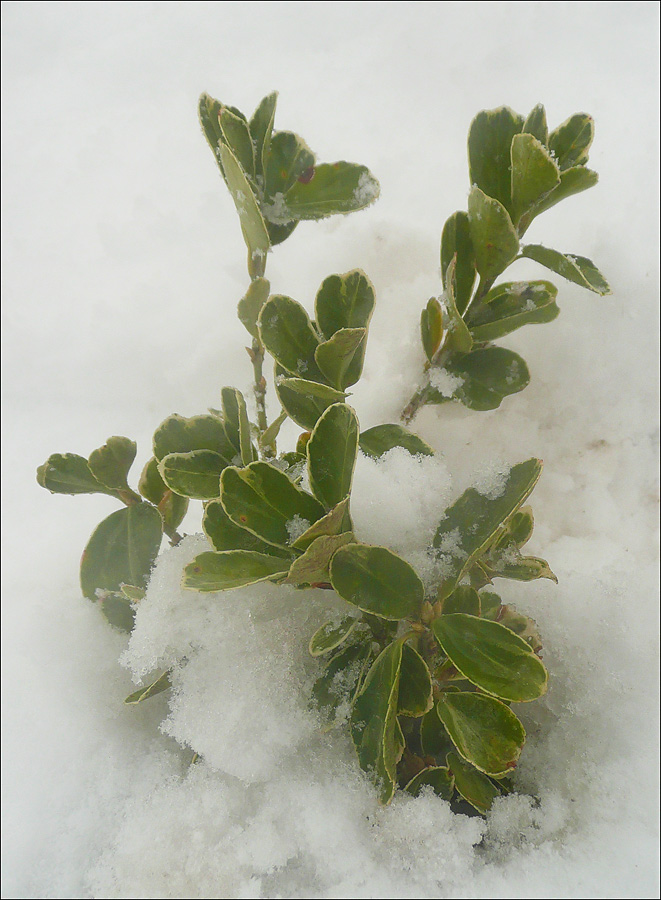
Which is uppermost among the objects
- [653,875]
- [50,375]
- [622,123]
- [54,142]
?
[54,142]

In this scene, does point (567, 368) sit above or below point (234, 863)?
above

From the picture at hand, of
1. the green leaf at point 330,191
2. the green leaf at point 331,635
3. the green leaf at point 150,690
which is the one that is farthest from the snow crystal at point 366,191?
the green leaf at point 150,690

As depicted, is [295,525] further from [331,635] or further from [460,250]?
[460,250]

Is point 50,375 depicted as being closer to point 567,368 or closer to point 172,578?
point 172,578

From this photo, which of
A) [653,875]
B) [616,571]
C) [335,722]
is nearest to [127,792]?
[335,722]

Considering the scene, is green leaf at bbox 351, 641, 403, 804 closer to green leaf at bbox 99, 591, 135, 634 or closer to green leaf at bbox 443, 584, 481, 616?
green leaf at bbox 443, 584, 481, 616

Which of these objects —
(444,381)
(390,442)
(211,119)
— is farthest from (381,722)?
(211,119)

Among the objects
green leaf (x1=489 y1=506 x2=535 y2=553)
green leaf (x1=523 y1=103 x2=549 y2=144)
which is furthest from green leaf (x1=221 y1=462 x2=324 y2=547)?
green leaf (x1=523 y1=103 x2=549 y2=144)
